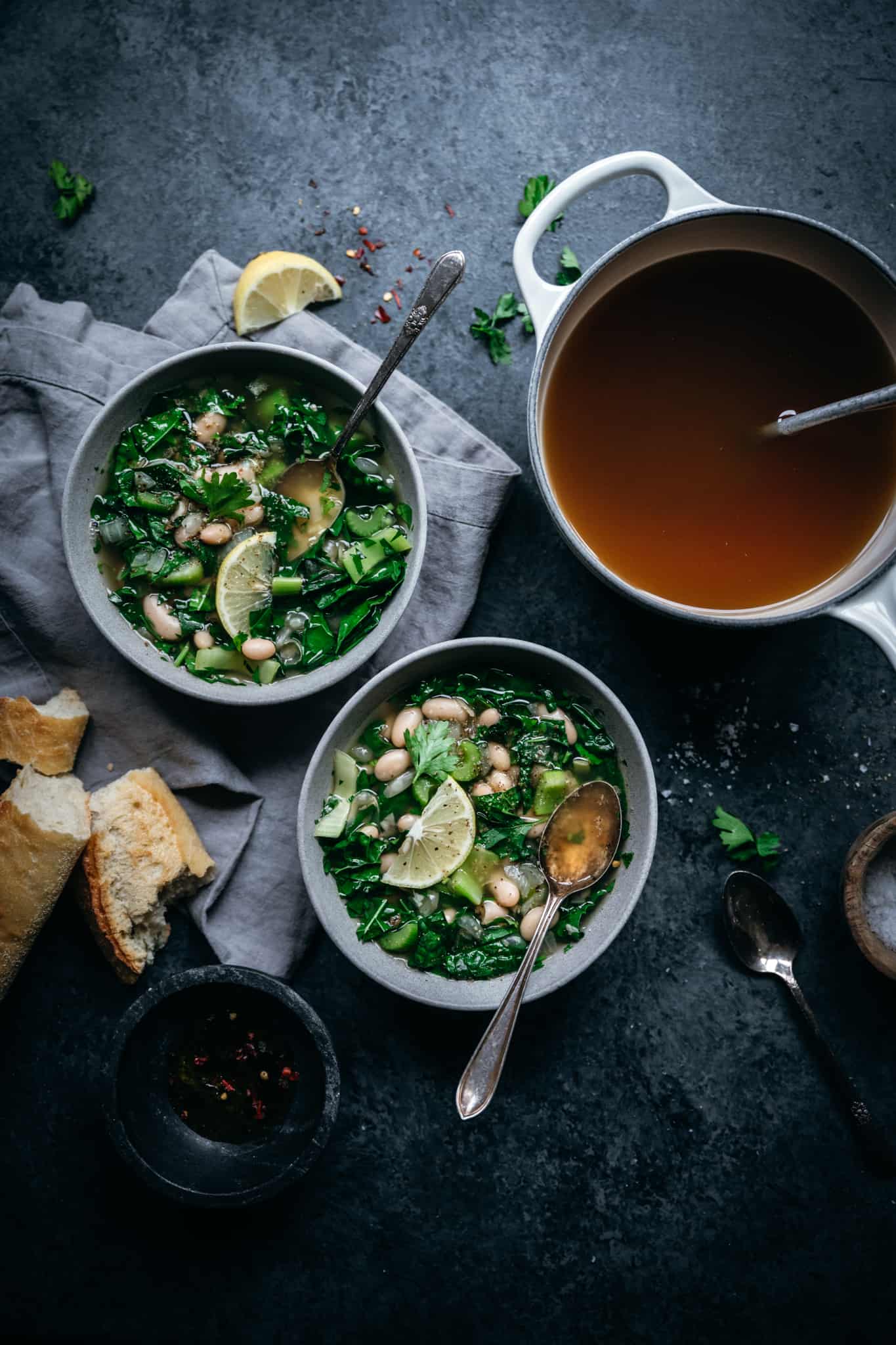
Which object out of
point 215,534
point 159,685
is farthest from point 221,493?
point 159,685

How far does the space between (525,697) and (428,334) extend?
1.04 m

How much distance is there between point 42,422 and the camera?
8.16 ft

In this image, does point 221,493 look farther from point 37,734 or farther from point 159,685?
point 37,734

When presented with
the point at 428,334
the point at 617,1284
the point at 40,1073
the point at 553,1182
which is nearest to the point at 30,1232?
the point at 40,1073

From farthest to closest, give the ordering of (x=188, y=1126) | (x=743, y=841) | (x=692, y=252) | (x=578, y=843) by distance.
A: 1. (x=743, y=841)
2. (x=188, y=1126)
3. (x=578, y=843)
4. (x=692, y=252)

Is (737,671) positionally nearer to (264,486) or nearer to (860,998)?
(860,998)

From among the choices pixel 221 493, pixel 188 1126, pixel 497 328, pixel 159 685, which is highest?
pixel 497 328

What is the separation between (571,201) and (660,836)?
158 cm

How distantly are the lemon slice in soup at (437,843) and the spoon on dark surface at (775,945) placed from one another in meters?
0.76

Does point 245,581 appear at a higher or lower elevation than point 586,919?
higher

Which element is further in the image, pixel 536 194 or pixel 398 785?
pixel 536 194

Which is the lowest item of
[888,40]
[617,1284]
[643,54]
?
[617,1284]

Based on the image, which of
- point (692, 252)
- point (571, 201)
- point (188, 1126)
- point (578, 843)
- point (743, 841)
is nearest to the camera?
point (571, 201)

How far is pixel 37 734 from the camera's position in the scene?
93.5 inches
